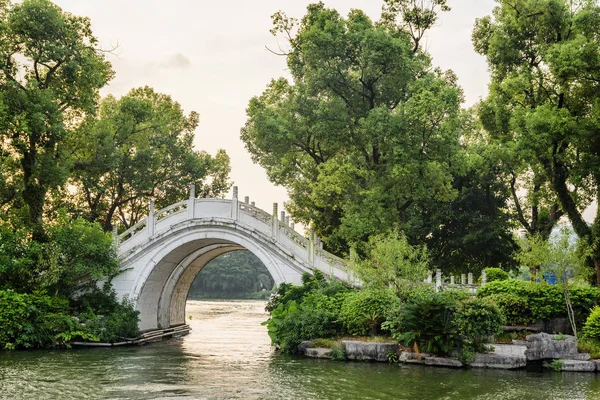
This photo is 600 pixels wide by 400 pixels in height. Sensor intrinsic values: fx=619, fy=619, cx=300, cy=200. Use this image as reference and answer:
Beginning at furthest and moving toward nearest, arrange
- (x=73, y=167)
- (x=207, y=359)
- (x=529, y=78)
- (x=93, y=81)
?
1. (x=73, y=167)
2. (x=93, y=81)
3. (x=529, y=78)
4. (x=207, y=359)

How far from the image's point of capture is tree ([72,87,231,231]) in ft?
92.4

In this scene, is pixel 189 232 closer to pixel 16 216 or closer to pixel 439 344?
pixel 16 216

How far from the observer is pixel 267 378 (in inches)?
614

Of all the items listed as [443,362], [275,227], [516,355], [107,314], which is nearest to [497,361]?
[516,355]

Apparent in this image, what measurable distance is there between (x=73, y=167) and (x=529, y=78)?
1955 centimetres

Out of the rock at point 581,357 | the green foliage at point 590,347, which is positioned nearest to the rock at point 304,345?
the rock at point 581,357

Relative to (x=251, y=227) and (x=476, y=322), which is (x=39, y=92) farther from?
(x=476, y=322)

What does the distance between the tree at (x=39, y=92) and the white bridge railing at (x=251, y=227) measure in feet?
12.3

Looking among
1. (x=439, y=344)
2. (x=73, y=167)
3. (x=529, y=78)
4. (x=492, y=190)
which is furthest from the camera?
(x=492, y=190)

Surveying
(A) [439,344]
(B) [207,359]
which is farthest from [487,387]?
(B) [207,359]

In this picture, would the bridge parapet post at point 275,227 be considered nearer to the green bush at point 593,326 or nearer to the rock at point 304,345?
the rock at point 304,345

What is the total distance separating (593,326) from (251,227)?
38.2 ft

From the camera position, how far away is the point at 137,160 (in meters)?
30.4

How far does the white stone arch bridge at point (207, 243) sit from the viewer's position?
73.0 ft
